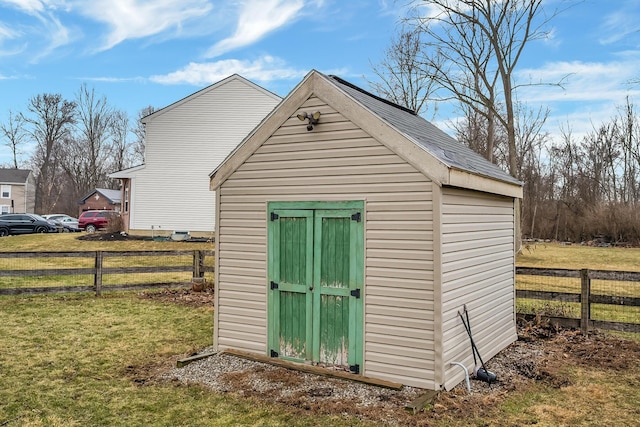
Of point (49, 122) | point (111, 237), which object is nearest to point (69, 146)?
point (49, 122)

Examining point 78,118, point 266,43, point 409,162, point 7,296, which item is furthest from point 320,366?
point 78,118

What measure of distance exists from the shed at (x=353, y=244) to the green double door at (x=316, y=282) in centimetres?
1

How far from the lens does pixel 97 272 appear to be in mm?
10023

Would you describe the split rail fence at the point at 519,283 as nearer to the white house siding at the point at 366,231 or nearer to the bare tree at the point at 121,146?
the white house siding at the point at 366,231

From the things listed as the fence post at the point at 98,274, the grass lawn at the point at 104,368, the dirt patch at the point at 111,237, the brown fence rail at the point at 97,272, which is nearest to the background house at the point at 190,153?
the dirt patch at the point at 111,237

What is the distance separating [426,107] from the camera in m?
23.3

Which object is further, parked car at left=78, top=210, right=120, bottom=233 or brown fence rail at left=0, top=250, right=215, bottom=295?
parked car at left=78, top=210, right=120, bottom=233

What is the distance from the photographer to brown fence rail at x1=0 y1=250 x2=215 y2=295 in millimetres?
9625

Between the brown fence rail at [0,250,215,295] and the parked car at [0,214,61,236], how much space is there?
1224 cm

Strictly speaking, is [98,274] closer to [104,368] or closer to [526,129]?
[104,368]

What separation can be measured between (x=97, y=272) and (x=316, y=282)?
267 inches

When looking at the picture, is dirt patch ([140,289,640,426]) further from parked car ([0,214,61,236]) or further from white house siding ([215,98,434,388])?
parked car ([0,214,61,236])

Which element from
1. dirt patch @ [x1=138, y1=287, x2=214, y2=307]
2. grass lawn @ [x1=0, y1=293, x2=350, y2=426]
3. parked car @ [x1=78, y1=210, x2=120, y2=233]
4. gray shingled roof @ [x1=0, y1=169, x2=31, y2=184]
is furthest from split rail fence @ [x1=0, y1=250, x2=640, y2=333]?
gray shingled roof @ [x1=0, y1=169, x2=31, y2=184]

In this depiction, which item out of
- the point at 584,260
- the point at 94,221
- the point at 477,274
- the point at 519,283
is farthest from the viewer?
the point at 94,221
